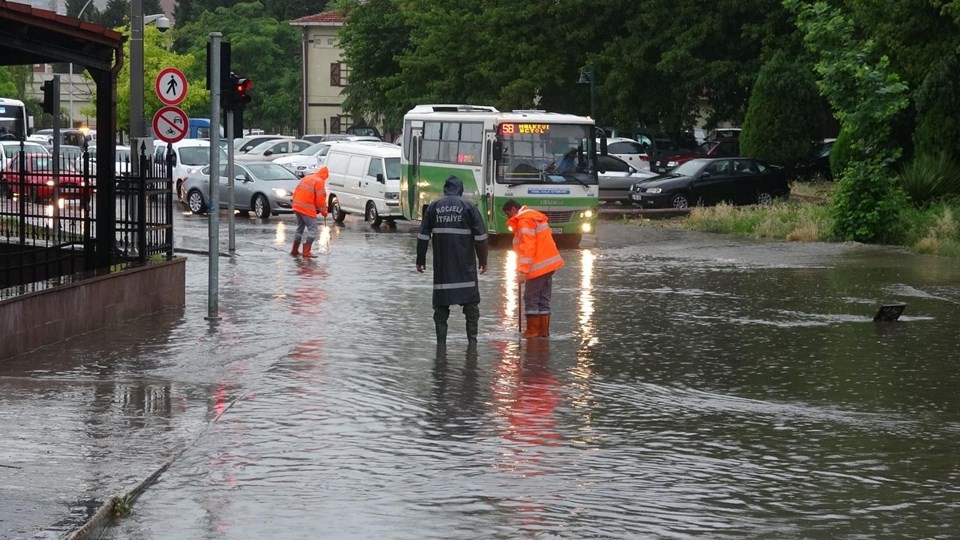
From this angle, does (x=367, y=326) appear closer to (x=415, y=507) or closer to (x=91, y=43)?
(x=91, y=43)

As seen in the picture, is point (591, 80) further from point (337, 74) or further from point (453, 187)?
point (337, 74)

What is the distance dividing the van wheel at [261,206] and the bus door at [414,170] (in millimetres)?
5826

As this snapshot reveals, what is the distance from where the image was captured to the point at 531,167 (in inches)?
1213

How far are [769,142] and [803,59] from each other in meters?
3.38

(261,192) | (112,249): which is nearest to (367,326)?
(112,249)

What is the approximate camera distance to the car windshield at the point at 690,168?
40.7 m

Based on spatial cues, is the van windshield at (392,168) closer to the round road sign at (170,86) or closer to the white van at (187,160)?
the white van at (187,160)

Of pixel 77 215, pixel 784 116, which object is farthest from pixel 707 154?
pixel 77 215

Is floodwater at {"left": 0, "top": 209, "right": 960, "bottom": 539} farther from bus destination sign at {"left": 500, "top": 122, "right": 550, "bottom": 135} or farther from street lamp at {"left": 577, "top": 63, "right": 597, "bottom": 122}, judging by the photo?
street lamp at {"left": 577, "top": 63, "right": 597, "bottom": 122}

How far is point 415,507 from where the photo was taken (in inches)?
331

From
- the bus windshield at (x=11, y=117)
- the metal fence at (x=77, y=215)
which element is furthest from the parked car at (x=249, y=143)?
the metal fence at (x=77, y=215)

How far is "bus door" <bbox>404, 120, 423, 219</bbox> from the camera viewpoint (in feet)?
111

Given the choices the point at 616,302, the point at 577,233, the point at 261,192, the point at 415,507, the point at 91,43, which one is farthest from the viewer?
the point at 261,192

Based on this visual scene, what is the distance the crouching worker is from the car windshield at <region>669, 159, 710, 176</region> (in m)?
25.9
